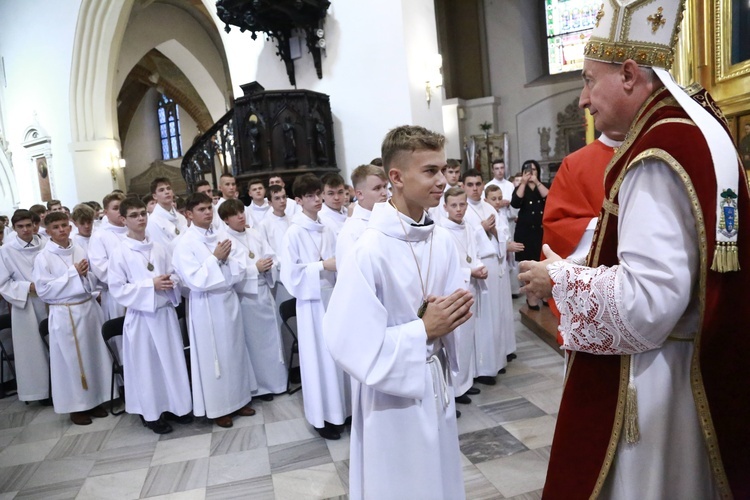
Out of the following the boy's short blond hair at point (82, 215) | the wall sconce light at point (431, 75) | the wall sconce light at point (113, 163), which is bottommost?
the boy's short blond hair at point (82, 215)

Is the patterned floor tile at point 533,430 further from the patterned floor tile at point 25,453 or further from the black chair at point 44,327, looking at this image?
the black chair at point 44,327

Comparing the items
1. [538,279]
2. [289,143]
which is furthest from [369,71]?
[538,279]

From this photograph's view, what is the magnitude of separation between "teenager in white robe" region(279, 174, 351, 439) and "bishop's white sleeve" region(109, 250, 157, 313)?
1132mm

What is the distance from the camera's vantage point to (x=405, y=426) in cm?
203

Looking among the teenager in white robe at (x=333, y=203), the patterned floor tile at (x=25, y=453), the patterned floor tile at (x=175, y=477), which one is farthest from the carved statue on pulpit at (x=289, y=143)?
the patterned floor tile at (x=175, y=477)

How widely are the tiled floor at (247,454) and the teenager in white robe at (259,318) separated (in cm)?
24

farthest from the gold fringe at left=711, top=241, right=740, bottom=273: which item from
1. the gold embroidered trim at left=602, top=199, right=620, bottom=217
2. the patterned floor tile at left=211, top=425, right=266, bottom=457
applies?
the patterned floor tile at left=211, top=425, right=266, bottom=457

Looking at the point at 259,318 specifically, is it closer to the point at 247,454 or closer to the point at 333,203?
the point at 333,203

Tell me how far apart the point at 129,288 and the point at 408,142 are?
3.36 metres

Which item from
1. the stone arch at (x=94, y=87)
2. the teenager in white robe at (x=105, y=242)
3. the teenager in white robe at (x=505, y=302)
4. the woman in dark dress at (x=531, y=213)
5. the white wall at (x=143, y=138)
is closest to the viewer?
the teenager in white robe at (x=105, y=242)

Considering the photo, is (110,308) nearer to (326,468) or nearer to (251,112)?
(326,468)

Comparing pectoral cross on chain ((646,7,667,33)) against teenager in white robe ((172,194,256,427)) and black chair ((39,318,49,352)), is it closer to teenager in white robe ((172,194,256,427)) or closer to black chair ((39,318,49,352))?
teenager in white robe ((172,194,256,427))

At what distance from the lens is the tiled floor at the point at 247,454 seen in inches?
136

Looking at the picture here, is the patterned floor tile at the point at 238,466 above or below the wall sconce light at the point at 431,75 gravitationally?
below
